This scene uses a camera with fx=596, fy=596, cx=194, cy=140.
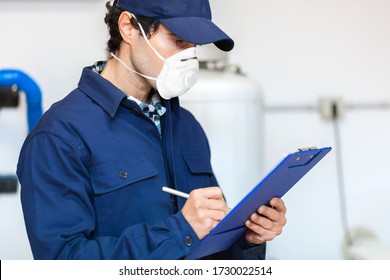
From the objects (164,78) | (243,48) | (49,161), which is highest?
(243,48)

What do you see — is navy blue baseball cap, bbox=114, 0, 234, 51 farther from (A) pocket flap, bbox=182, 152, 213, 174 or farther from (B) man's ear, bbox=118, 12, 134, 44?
(A) pocket flap, bbox=182, 152, 213, 174

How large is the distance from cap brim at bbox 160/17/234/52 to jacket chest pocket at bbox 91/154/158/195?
24 centimetres

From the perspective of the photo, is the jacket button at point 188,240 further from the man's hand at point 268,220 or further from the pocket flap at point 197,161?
the pocket flap at point 197,161

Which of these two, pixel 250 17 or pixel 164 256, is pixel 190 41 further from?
pixel 250 17

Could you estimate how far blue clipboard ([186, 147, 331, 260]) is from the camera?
3.13 feet

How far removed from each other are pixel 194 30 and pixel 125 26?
0.15 meters

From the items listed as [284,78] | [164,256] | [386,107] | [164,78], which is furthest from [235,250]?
[386,107]

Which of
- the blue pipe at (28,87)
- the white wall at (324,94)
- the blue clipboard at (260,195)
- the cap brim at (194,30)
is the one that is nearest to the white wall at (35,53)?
the blue pipe at (28,87)

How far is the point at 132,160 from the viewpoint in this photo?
3.62ft

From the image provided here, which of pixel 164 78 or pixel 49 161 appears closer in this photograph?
pixel 49 161

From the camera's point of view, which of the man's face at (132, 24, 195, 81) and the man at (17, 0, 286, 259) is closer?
the man at (17, 0, 286, 259)

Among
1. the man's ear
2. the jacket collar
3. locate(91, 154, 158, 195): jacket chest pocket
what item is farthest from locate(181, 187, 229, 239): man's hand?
the man's ear

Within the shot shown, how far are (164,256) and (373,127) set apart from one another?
1290mm

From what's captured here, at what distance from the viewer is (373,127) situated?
2.07 m
